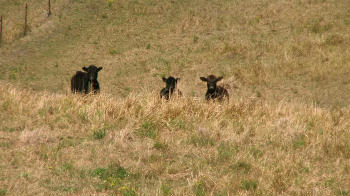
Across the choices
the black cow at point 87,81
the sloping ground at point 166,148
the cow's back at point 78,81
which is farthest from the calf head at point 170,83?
the sloping ground at point 166,148

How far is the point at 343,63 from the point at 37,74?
19583 millimetres

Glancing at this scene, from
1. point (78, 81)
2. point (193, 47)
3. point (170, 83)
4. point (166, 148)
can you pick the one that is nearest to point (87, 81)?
point (78, 81)

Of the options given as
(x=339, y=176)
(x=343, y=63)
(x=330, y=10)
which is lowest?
(x=339, y=176)

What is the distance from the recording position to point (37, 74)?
1209 inches

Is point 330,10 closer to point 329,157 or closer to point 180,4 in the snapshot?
point 180,4

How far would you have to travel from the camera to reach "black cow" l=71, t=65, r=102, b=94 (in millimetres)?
18391

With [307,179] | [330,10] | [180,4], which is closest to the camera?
[307,179]

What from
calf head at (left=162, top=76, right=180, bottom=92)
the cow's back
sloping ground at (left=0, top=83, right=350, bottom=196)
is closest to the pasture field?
sloping ground at (left=0, top=83, right=350, bottom=196)

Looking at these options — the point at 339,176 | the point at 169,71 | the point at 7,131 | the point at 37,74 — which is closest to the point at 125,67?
the point at 169,71

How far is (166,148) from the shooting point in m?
8.69

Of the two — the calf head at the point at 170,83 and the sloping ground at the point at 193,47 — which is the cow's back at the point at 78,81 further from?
the sloping ground at the point at 193,47

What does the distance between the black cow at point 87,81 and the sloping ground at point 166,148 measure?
6.18 m

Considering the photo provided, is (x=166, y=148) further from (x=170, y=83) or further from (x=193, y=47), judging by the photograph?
(x=193, y=47)

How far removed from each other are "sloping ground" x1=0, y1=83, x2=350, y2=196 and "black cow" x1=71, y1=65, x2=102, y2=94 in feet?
20.3
